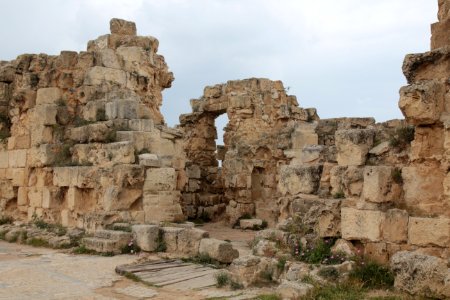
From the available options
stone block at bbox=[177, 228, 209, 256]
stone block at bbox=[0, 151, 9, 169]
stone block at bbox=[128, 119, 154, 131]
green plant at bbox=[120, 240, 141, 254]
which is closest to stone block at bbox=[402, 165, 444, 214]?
stone block at bbox=[177, 228, 209, 256]

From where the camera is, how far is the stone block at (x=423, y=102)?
18.7 feet

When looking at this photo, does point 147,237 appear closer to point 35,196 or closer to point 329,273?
point 329,273

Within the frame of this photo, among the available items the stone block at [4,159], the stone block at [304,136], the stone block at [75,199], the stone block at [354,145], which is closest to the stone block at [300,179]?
A: the stone block at [354,145]

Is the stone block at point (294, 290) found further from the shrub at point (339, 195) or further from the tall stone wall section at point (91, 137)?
the tall stone wall section at point (91, 137)

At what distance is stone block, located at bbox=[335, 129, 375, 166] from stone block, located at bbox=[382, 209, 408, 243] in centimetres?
84

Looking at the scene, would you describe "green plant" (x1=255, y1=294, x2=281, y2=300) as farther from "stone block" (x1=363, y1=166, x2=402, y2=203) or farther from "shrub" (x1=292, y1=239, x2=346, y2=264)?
"stone block" (x1=363, y1=166, x2=402, y2=203)

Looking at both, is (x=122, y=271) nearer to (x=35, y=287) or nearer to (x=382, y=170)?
(x=35, y=287)

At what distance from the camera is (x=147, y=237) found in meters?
8.57

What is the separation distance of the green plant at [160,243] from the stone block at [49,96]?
4909mm

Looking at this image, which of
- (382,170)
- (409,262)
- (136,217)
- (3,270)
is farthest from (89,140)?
(409,262)

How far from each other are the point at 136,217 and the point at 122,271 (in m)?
2.57

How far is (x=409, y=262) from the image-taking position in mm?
5270

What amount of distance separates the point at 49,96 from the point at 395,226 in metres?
8.73

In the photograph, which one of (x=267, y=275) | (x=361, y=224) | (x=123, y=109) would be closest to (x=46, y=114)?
(x=123, y=109)
